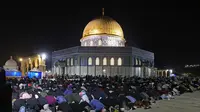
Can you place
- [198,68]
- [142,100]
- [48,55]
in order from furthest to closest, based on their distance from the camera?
1. [198,68]
2. [48,55]
3. [142,100]

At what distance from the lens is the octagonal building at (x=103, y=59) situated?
4359 centimetres

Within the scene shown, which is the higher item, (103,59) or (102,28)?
(102,28)

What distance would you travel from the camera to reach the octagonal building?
43.6 metres

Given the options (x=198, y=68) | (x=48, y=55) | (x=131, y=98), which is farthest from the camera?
(x=198, y=68)

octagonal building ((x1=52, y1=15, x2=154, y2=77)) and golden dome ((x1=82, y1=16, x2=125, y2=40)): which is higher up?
golden dome ((x1=82, y1=16, x2=125, y2=40))

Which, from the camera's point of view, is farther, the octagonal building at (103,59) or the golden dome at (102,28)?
the golden dome at (102,28)

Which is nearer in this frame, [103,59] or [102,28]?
[103,59]

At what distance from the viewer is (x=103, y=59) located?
4403cm

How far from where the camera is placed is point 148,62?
50719 mm

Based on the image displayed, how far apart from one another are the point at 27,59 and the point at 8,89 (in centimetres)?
6784

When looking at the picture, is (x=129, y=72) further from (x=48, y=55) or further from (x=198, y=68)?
(x=198, y=68)

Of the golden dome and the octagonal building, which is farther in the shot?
the golden dome

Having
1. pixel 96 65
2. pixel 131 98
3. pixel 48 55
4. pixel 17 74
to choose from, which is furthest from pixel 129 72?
pixel 131 98

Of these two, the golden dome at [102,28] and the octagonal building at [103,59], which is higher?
the golden dome at [102,28]
